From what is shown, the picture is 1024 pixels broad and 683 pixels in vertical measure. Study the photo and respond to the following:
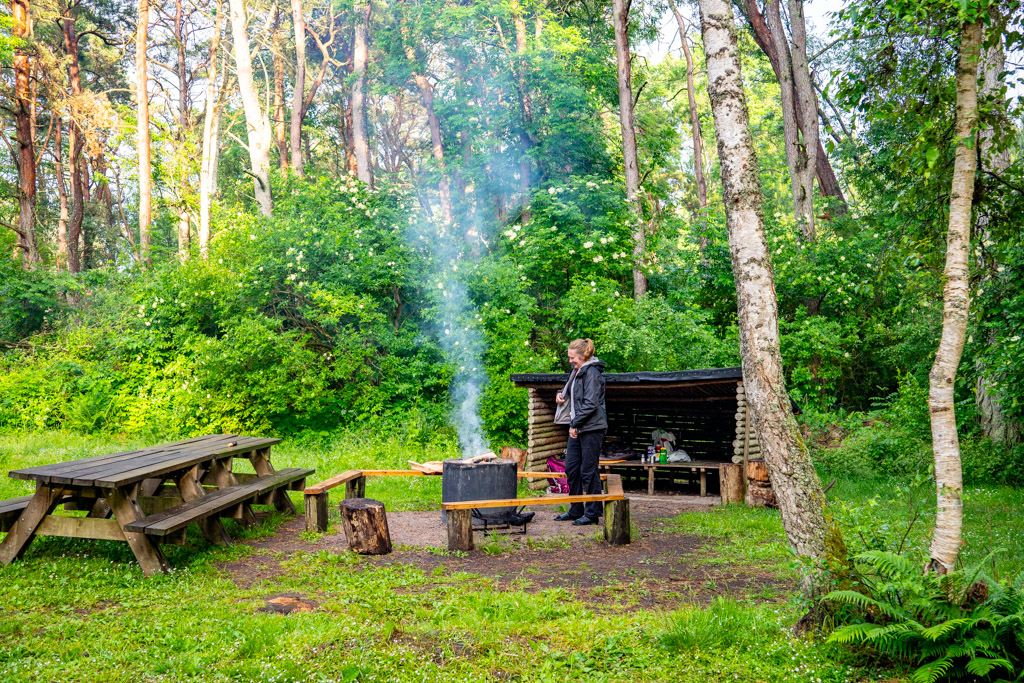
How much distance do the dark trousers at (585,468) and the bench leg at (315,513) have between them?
2600 millimetres

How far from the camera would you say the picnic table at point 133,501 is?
17.5 ft

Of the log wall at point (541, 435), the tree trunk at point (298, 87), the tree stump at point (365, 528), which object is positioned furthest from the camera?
the tree trunk at point (298, 87)

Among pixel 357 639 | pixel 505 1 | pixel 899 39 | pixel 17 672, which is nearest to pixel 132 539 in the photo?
pixel 17 672

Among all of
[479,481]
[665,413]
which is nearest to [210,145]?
[665,413]

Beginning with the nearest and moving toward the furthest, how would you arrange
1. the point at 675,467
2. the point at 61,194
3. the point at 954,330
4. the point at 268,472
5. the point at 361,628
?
the point at 954,330, the point at 361,628, the point at 268,472, the point at 675,467, the point at 61,194

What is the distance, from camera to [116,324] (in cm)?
1625

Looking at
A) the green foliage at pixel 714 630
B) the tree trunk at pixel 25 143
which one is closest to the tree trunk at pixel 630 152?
the green foliage at pixel 714 630

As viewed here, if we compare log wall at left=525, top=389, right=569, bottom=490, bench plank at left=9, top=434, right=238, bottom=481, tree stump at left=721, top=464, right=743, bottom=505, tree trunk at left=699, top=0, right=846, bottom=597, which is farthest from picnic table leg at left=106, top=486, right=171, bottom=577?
tree stump at left=721, top=464, right=743, bottom=505

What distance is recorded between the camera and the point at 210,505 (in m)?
6.04

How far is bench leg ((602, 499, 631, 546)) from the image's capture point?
6.92m

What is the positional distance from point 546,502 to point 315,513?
241 cm

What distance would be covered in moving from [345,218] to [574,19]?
9.52 meters

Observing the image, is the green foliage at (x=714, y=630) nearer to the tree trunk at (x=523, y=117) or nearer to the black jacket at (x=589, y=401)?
the black jacket at (x=589, y=401)

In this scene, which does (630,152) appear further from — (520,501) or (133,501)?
(133,501)
